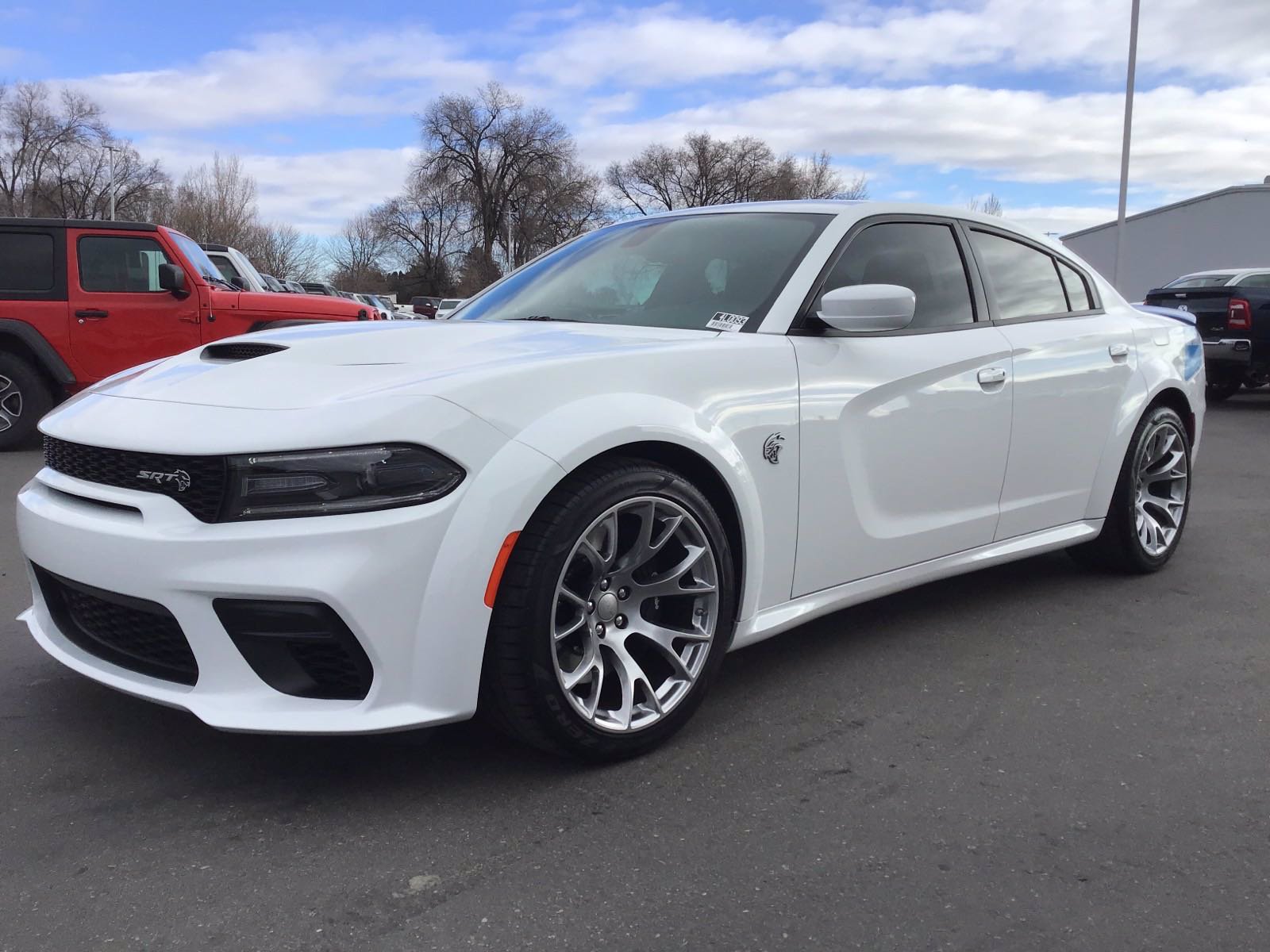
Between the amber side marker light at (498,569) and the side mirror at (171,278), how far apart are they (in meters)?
7.76

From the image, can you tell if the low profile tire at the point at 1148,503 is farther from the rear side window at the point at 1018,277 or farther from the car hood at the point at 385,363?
the car hood at the point at 385,363

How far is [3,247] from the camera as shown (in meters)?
9.23

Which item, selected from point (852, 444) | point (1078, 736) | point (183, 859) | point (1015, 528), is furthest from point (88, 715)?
point (1015, 528)

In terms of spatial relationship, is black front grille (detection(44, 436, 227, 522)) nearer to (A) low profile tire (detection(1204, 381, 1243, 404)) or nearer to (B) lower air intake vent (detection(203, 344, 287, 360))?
(B) lower air intake vent (detection(203, 344, 287, 360))

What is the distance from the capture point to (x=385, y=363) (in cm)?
274

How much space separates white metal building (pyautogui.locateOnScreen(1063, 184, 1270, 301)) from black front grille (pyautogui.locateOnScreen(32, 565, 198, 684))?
112 ft

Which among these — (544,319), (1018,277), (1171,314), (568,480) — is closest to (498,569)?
(568,480)

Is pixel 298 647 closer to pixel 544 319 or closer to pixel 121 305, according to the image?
pixel 544 319

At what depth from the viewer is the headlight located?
234cm

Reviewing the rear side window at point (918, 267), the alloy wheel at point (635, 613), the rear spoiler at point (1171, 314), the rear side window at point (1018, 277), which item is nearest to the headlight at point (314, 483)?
the alloy wheel at point (635, 613)

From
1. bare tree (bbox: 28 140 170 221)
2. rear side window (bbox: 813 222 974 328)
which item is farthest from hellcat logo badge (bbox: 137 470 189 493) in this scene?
bare tree (bbox: 28 140 170 221)

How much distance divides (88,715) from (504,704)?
4.30ft

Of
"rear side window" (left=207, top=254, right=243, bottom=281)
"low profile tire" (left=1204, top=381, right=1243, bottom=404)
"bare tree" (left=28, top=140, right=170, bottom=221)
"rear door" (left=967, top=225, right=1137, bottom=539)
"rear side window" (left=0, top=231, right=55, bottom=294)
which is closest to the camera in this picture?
"rear door" (left=967, top=225, right=1137, bottom=539)

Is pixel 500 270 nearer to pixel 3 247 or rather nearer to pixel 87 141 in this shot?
pixel 87 141
